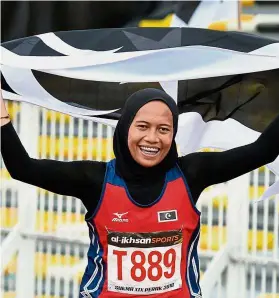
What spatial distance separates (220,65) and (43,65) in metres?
1.00

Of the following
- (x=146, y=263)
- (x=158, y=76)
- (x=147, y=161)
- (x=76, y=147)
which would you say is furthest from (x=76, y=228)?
A: (x=147, y=161)

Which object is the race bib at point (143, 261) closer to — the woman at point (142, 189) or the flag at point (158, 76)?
the woman at point (142, 189)

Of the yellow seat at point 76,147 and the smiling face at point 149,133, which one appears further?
the yellow seat at point 76,147

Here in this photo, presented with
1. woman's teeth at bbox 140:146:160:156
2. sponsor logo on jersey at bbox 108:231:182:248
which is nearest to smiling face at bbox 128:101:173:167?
woman's teeth at bbox 140:146:160:156

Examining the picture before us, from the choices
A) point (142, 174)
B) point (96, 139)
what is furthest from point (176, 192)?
point (96, 139)

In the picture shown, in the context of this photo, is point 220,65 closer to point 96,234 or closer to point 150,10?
point 96,234

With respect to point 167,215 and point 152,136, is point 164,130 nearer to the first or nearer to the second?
point 152,136

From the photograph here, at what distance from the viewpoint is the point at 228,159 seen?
4004mm

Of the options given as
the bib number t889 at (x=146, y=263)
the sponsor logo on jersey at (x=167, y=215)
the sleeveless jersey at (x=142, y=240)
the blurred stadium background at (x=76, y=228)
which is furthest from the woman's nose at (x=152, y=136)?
the blurred stadium background at (x=76, y=228)

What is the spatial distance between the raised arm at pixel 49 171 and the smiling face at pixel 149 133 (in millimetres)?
232

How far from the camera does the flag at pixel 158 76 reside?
15.6ft

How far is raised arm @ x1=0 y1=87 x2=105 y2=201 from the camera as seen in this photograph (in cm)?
384

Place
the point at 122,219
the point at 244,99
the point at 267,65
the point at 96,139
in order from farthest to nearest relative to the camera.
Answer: the point at 96,139 < the point at 244,99 < the point at 267,65 < the point at 122,219

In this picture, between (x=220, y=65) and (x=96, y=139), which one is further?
(x=96, y=139)
